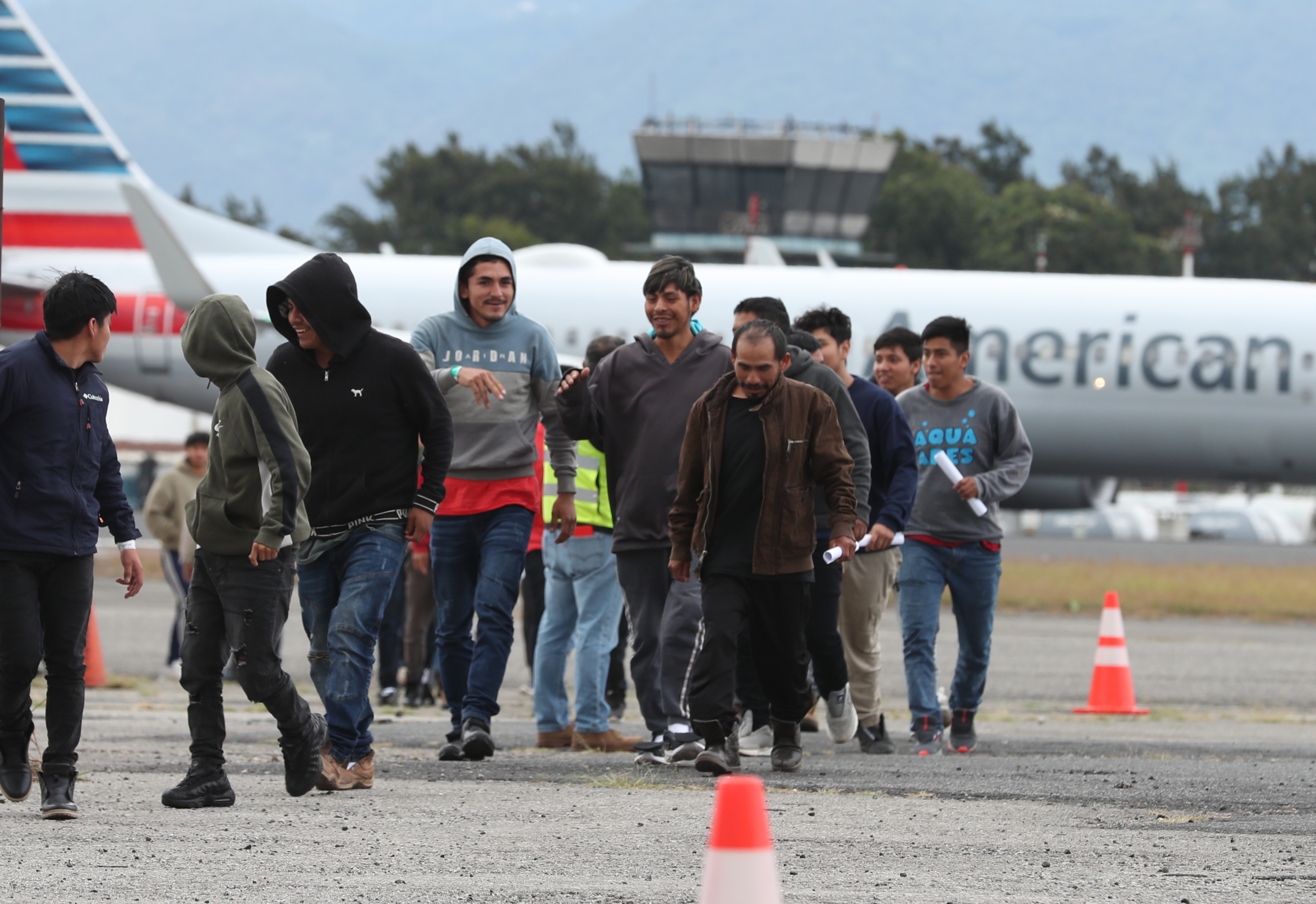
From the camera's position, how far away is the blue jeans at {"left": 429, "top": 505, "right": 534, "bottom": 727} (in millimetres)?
6762

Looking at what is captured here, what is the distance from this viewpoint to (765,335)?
6.19 metres

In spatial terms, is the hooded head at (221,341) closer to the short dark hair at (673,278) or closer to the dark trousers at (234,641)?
the dark trousers at (234,641)

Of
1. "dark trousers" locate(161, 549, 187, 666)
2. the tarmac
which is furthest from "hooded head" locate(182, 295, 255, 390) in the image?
"dark trousers" locate(161, 549, 187, 666)

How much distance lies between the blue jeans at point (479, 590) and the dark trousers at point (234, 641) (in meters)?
1.29

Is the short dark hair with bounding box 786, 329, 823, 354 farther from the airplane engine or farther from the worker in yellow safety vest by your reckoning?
the airplane engine

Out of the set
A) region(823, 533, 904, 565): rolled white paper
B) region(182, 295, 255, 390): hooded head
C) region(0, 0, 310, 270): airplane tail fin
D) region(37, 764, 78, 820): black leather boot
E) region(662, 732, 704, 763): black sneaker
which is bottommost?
region(662, 732, 704, 763): black sneaker

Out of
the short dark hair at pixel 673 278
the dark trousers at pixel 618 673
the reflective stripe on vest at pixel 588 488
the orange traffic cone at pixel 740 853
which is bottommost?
the dark trousers at pixel 618 673

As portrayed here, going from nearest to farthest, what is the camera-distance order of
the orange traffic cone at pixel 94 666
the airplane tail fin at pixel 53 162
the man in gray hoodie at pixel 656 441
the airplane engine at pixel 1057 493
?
the man in gray hoodie at pixel 656 441 < the orange traffic cone at pixel 94 666 < the airplane engine at pixel 1057 493 < the airplane tail fin at pixel 53 162

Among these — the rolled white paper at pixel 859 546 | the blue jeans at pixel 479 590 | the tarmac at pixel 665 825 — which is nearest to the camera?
the tarmac at pixel 665 825

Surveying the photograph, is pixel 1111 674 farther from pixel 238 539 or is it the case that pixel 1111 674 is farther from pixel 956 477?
pixel 238 539

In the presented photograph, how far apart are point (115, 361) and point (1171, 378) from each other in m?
13.4

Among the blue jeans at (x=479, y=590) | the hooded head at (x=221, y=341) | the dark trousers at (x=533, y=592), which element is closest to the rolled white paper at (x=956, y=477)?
the blue jeans at (x=479, y=590)

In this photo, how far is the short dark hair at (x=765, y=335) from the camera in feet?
20.3

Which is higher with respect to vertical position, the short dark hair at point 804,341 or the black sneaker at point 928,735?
the short dark hair at point 804,341
